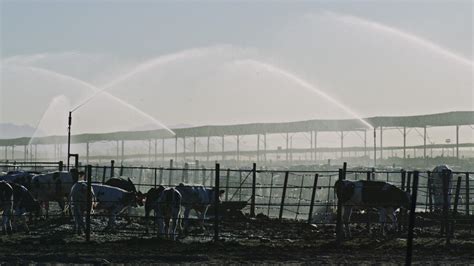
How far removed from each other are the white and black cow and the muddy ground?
413 millimetres

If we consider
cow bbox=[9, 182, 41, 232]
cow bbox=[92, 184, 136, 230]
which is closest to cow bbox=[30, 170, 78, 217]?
cow bbox=[9, 182, 41, 232]

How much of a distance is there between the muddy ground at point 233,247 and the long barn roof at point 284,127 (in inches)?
2337

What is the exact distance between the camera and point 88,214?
64.7ft

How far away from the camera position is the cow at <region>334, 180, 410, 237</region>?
2236cm

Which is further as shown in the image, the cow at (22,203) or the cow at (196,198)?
the cow at (196,198)

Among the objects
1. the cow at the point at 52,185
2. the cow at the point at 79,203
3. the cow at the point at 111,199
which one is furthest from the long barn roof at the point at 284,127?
the cow at the point at 79,203

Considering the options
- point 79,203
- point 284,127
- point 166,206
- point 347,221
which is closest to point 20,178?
point 79,203

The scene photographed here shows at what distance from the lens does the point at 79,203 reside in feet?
68.8

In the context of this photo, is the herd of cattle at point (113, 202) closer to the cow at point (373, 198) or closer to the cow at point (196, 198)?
the cow at point (196, 198)

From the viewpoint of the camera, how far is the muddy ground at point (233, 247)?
1670 centimetres

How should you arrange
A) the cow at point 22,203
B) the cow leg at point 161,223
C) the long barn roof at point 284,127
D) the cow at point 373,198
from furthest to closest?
the long barn roof at point 284,127, the cow at point 373,198, the cow at point 22,203, the cow leg at point 161,223

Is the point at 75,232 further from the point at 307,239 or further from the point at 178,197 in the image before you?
the point at 307,239

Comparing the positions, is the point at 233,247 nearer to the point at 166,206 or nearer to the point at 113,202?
the point at 166,206

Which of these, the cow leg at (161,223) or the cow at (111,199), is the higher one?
the cow at (111,199)
